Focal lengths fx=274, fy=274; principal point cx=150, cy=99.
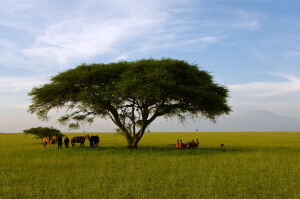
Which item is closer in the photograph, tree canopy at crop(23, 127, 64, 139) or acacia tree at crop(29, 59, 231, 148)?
acacia tree at crop(29, 59, 231, 148)

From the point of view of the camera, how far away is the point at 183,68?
29094 millimetres

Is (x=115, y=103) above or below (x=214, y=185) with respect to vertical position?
above

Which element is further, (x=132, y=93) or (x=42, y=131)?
(x=42, y=131)

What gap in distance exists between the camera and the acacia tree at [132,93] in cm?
2639

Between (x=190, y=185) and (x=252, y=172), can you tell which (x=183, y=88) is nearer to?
(x=252, y=172)

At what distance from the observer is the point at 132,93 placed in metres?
25.8

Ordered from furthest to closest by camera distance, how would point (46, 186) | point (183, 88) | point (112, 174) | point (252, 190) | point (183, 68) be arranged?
1. point (183, 68)
2. point (183, 88)
3. point (112, 174)
4. point (46, 186)
5. point (252, 190)

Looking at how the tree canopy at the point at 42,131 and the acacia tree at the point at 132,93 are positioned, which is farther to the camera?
the tree canopy at the point at 42,131

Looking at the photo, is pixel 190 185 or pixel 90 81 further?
pixel 90 81

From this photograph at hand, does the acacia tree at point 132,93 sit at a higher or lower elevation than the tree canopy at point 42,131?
higher

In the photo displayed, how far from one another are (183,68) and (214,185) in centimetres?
1909

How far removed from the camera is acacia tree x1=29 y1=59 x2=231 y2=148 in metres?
26.4

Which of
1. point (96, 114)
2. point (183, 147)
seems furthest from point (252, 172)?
point (96, 114)

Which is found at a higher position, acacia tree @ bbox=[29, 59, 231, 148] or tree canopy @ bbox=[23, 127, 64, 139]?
acacia tree @ bbox=[29, 59, 231, 148]
